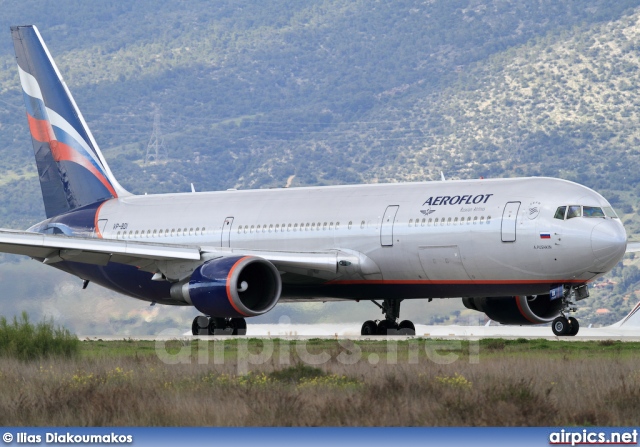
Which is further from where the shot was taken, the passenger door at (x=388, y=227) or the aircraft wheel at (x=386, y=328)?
the aircraft wheel at (x=386, y=328)

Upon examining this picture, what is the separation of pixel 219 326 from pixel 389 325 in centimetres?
448

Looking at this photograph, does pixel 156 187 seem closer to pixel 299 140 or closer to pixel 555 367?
pixel 299 140

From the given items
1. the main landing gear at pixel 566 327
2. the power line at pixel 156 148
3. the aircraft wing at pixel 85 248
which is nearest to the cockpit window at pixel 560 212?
the main landing gear at pixel 566 327

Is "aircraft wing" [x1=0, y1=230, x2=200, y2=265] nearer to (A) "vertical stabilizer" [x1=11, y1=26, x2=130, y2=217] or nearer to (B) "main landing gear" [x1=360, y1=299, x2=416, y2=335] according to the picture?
(B) "main landing gear" [x1=360, y1=299, x2=416, y2=335]

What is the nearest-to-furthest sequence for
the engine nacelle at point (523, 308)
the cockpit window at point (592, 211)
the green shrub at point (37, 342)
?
1. the green shrub at point (37, 342)
2. the cockpit window at point (592, 211)
3. the engine nacelle at point (523, 308)

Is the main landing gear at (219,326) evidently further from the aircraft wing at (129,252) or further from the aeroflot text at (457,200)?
the aeroflot text at (457,200)

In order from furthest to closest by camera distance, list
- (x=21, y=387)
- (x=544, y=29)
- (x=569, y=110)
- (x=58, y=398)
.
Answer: (x=544, y=29) → (x=569, y=110) → (x=21, y=387) → (x=58, y=398)

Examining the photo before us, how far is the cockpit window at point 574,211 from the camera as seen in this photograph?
28312mm

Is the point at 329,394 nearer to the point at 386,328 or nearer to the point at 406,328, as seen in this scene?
the point at 386,328

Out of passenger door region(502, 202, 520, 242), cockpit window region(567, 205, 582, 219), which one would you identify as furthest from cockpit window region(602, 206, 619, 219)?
passenger door region(502, 202, 520, 242)

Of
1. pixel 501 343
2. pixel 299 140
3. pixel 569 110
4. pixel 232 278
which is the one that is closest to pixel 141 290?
pixel 232 278

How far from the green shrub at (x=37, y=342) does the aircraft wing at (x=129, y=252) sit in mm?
4099

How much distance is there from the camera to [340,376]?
19359 millimetres

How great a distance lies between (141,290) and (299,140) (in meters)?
139
